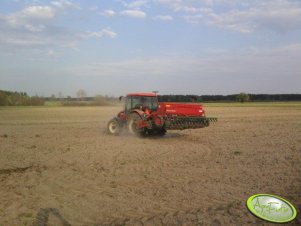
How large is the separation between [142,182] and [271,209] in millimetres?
3043

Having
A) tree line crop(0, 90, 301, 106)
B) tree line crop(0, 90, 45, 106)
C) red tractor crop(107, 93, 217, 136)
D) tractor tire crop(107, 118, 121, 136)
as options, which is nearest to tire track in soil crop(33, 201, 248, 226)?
red tractor crop(107, 93, 217, 136)

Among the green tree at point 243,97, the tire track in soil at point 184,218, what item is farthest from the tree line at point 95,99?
the tire track in soil at point 184,218

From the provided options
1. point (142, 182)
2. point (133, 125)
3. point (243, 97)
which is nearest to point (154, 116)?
point (133, 125)

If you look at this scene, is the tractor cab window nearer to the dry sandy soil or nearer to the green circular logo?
the dry sandy soil

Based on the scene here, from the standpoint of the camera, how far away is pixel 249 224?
5434mm

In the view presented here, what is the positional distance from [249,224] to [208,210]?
29.5 inches

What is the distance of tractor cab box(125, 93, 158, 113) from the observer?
1650 centimetres

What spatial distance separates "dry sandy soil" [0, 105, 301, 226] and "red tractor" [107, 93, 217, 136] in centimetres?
169

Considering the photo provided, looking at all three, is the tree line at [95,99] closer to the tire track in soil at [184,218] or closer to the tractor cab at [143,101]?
the tractor cab at [143,101]

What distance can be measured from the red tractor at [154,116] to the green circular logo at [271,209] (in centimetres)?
919

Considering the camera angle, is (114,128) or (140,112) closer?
(140,112)

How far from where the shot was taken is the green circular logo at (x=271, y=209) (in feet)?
17.4

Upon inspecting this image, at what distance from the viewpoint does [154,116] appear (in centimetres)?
1536

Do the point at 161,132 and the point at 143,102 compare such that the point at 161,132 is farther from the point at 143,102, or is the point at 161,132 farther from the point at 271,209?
the point at 271,209
